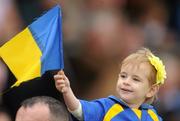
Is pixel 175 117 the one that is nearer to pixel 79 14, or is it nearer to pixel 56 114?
pixel 79 14

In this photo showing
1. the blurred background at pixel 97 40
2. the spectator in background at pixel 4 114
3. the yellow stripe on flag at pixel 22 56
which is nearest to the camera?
the yellow stripe on flag at pixel 22 56

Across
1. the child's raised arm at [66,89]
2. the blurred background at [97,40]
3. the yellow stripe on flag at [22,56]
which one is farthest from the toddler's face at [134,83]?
the blurred background at [97,40]

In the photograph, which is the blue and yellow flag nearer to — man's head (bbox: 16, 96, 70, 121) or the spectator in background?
man's head (bbox: 16, 96, 70, 121)

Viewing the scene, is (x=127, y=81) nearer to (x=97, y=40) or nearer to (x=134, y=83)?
(x=134, y=83)

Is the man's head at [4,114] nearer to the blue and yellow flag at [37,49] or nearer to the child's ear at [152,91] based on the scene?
the child's ear at [152,91]

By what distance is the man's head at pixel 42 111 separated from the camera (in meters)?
4.64

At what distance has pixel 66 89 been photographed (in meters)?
4.91

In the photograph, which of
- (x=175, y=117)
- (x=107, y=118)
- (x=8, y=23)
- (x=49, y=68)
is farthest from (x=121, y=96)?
(x=175, y=117)

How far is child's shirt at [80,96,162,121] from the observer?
507 cm

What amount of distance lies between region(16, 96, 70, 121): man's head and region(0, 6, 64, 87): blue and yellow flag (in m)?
0.17

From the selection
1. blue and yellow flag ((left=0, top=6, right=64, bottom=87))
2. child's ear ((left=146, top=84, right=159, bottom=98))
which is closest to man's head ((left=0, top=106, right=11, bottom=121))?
child's ear ((left=146, top=84, right=159, bottom=98))

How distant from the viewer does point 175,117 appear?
9047 mm

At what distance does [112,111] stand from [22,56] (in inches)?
27.5

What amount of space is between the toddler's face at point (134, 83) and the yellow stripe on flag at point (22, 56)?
66 cm
